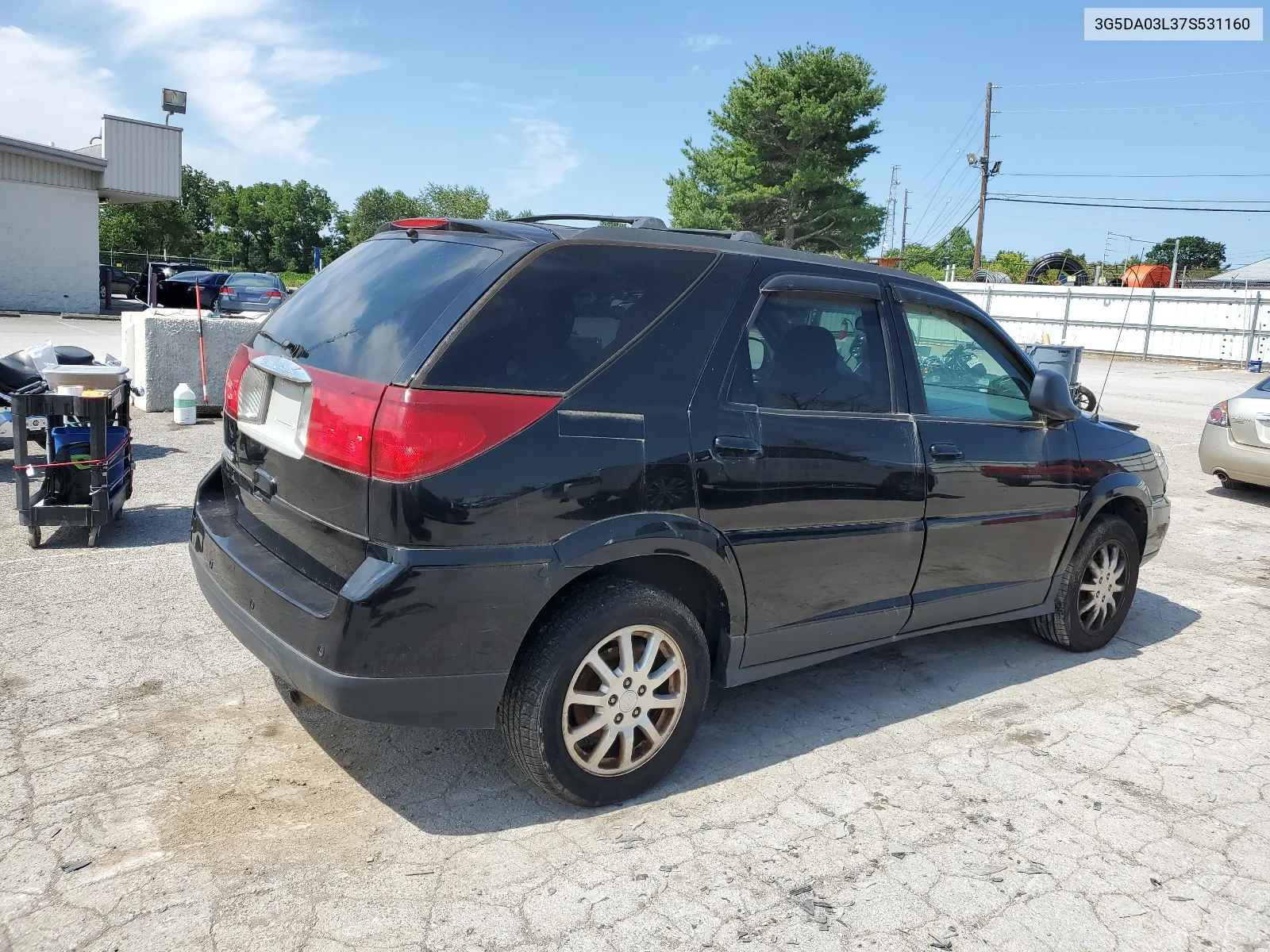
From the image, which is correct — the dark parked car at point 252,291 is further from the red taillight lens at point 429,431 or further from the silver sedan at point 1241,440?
the red taillight lens at point 429,431

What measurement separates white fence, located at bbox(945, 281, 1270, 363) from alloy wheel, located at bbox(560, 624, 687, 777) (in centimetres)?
2685

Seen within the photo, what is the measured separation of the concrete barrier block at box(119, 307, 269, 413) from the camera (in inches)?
416

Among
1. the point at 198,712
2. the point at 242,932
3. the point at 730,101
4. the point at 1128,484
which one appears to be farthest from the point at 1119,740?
the point at 730,101

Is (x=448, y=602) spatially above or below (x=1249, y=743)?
above

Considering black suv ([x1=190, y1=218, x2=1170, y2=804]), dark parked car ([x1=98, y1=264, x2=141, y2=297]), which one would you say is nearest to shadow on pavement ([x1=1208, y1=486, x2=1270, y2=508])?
black suv ([x1=190, y1=218, x2=1170, y2=804])

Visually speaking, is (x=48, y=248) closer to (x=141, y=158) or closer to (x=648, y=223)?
(x=141, y=158)

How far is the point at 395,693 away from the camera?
2.88 m

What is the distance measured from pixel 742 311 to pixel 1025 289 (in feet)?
113

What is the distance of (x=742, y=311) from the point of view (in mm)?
3557

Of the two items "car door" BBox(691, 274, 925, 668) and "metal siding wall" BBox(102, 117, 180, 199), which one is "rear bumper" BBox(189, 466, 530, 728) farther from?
"metal siding wall" BBox(102, 117, 180, 199)

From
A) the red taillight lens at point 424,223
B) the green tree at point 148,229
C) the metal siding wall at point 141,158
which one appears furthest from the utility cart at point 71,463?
the green tree at point 148,229

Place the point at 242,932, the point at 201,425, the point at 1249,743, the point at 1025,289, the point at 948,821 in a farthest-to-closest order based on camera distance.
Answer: the point at 1025,289 → the point at 201,425 → the point at 1249,743 → the point at 948,821 → the point at 242,932

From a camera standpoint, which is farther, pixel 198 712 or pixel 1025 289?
pixel 1025 289

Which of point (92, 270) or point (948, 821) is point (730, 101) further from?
point (948, 821)
